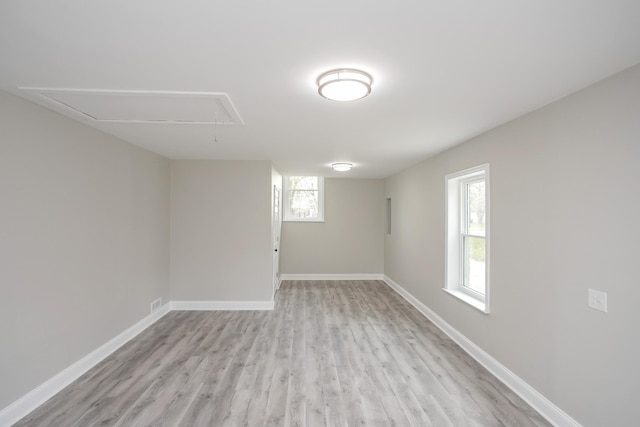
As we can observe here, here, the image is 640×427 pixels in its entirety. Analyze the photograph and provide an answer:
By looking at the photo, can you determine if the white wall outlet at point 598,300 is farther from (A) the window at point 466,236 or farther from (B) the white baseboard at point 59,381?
(B) the white baseboard at point 59,381

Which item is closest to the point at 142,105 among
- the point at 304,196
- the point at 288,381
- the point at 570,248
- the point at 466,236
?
the point at 288,381

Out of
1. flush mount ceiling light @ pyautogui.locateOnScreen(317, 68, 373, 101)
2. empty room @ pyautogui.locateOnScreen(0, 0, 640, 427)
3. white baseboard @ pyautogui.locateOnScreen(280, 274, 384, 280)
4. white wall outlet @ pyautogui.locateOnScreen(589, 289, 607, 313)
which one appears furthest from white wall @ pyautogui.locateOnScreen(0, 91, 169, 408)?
white wall outlet @ pyautogui.locateOnScreen(589, 289, 607, 313)

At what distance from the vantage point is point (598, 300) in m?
1.97

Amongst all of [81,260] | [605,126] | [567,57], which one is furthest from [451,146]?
[81,260]

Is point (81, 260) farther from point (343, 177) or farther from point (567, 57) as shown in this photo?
point (343, 177)

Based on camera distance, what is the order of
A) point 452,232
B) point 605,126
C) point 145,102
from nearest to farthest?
point 605,126 → point 145,102 → point 452,232

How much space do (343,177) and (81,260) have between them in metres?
5.15

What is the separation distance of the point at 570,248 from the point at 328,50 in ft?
6.85

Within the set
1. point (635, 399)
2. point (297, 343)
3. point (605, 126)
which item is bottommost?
point (297, 343)

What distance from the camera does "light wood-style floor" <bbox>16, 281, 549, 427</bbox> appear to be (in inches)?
91.4

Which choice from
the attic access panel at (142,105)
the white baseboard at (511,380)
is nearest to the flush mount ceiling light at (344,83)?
the attic access panel at (142,105)

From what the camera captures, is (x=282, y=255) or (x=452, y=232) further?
(x=282, y=255)

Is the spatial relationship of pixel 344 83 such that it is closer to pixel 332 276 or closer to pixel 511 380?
pixel 511 380

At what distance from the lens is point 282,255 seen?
7.12 meters
